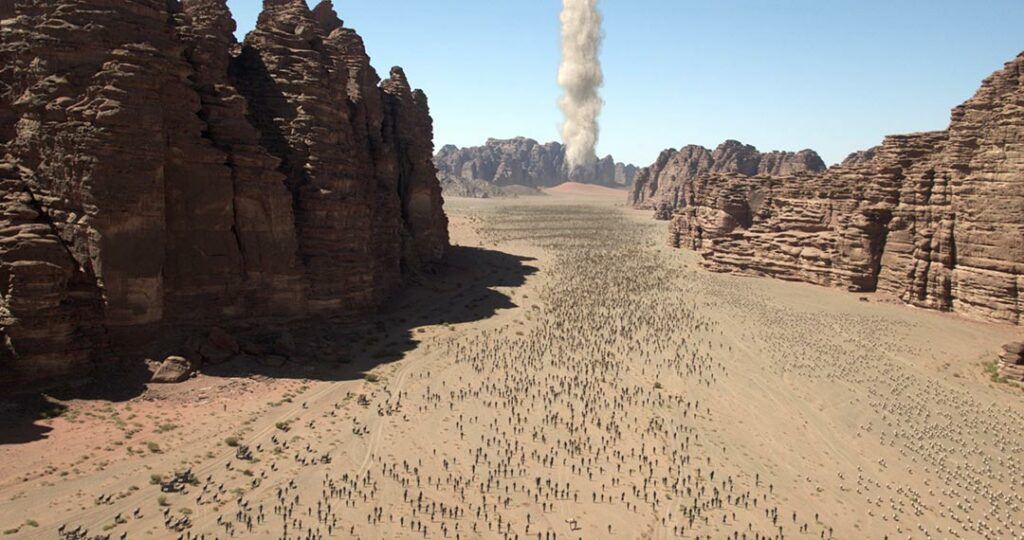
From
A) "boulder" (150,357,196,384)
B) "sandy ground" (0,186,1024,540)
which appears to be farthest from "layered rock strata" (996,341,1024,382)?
"boulder" (150,357,196,384)

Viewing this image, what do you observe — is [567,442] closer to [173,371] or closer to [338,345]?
[338,345]

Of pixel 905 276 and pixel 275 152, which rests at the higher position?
pixel 275 152

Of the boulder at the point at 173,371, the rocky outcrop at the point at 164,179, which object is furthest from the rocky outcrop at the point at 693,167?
the boulder at the point at 173,371

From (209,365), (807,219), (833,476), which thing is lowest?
(833,476)

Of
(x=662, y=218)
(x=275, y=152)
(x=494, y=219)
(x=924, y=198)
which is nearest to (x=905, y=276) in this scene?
(x=924, y=198)

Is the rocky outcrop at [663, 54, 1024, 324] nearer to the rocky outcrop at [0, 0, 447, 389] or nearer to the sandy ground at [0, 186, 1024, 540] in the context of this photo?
the sandy ground at [0, 186, 1024, 540]

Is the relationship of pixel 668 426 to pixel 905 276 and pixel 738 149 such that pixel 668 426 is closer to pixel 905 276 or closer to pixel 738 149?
pixel 905 276
